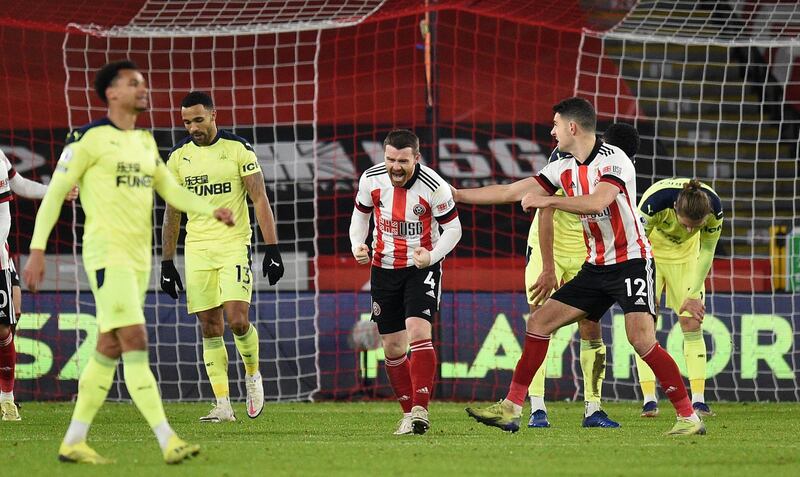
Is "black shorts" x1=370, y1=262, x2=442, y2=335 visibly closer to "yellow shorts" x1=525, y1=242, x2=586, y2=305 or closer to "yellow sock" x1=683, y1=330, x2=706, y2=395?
"yellow shorts" x1=525, y1=242, x2=586, y2=305

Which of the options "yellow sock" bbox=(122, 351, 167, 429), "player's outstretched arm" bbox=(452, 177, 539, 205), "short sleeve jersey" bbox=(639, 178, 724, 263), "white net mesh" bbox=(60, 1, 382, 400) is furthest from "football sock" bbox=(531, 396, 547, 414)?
"white net mesh" bbox=(60, 1, 382, 400)

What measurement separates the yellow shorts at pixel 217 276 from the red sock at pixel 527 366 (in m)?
2.17

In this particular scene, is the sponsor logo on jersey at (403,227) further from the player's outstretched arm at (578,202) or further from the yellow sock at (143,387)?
the yellow sock at (143,387)

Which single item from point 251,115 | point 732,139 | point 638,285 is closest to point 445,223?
point 638,285

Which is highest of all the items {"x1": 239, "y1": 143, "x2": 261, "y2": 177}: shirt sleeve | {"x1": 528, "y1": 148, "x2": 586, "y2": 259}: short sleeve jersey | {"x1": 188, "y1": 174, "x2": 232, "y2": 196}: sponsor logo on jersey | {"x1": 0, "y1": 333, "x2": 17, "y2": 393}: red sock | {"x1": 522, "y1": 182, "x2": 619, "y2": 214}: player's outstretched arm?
{"x1": 239, "y1": 143, "x2": 261, "y2": 177}: shirt sleeve

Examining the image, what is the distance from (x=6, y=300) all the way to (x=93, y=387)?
10.5 feet

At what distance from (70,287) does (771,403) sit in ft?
21.3

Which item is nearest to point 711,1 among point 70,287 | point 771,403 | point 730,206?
point 730,206

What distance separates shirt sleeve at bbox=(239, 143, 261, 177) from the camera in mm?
8703

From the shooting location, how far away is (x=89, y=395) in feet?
19.3

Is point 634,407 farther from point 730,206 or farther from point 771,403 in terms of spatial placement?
point 730,206

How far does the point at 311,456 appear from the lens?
625 cm

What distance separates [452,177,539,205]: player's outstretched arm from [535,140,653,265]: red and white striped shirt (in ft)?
1.00

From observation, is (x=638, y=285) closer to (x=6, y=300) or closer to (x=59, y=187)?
(x=59, y=187)
